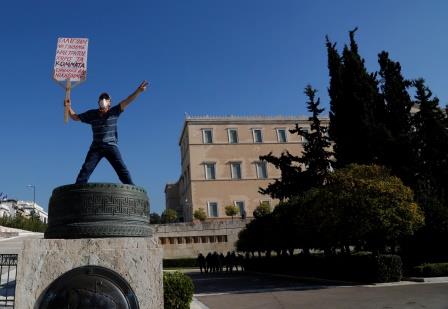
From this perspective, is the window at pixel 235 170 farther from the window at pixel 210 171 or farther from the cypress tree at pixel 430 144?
the cypress tree at pixel 430 144

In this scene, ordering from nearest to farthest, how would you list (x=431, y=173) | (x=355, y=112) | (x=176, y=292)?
(x=176, y=292), (x=431, y=173), (x=355, y=112)

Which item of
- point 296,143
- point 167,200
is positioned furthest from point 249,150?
point 167,200

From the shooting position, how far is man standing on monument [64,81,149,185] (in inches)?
189

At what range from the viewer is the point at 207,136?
55.6 m

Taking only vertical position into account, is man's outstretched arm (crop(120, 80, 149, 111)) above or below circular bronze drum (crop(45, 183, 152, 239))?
above

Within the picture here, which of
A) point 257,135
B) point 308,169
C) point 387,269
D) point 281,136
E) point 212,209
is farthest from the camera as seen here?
point 281,136

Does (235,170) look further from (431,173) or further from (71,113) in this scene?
(71,113)

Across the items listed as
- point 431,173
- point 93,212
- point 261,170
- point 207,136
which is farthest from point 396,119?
point 207,136

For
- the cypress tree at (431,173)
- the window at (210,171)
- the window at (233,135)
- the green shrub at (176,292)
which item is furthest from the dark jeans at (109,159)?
the window at (233,135)

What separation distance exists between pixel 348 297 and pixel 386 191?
5508mm

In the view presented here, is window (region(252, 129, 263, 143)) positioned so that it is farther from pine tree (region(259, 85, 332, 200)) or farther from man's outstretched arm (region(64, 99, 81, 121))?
man's outstretched arm (region(64, 99, 81, 121))

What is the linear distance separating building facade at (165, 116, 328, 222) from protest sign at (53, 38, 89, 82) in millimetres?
48411

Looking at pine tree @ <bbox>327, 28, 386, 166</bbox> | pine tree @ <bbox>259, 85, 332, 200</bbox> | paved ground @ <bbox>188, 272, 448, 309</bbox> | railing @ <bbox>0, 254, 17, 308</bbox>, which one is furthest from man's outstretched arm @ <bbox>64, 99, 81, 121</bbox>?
pine tree @ <bbox>259, 85, 332, 200</bbox>

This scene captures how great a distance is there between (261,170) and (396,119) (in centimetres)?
3301
